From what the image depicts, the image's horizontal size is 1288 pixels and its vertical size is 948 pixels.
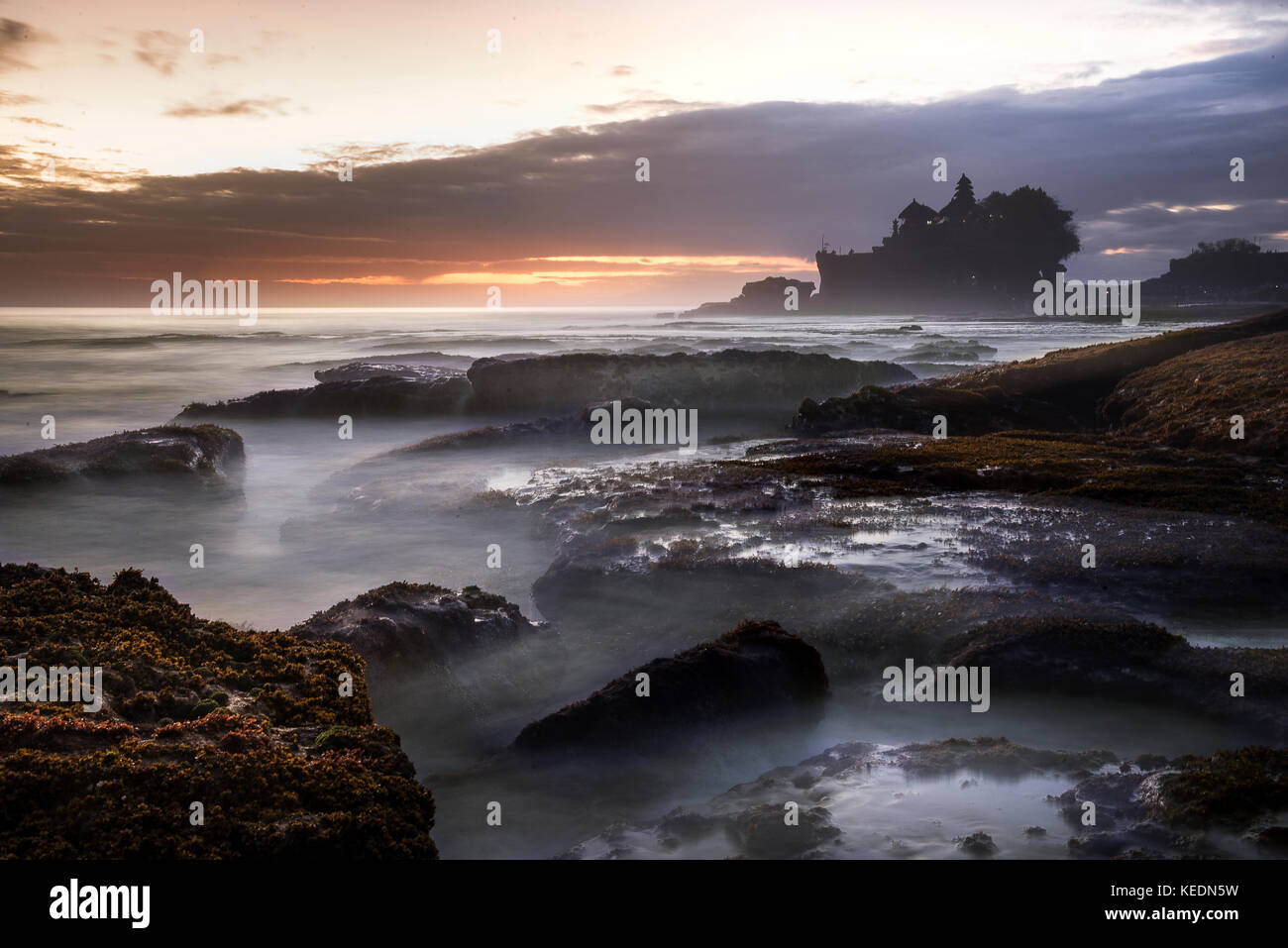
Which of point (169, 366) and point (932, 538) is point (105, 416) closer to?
point (169, 366)

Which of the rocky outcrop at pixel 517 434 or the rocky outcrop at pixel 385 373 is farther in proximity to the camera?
the rocky outcrop at pixel 385 373

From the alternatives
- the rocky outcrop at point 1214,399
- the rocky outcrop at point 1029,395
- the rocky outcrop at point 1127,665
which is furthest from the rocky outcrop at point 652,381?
the rocky outcrop at point 1127,665

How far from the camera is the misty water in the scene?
5676 mm

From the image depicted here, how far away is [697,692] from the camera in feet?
22.5

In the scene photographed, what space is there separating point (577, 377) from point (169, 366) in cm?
3651

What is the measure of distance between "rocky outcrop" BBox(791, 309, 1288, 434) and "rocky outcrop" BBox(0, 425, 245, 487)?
16.1m

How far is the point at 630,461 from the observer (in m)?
19.9

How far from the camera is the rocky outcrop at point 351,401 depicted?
31.7 m

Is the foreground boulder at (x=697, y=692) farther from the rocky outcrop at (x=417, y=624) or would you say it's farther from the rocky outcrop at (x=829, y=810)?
the rocky outcrop at (x=417, y=624)

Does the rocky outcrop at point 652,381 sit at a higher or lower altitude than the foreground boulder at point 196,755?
higher

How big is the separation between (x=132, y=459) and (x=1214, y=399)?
24849 millimetres

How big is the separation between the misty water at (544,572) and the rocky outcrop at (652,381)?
4.85 metres

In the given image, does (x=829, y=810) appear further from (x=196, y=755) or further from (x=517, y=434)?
(x=517, y=434)

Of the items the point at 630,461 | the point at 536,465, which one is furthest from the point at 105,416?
the point at 630,461
